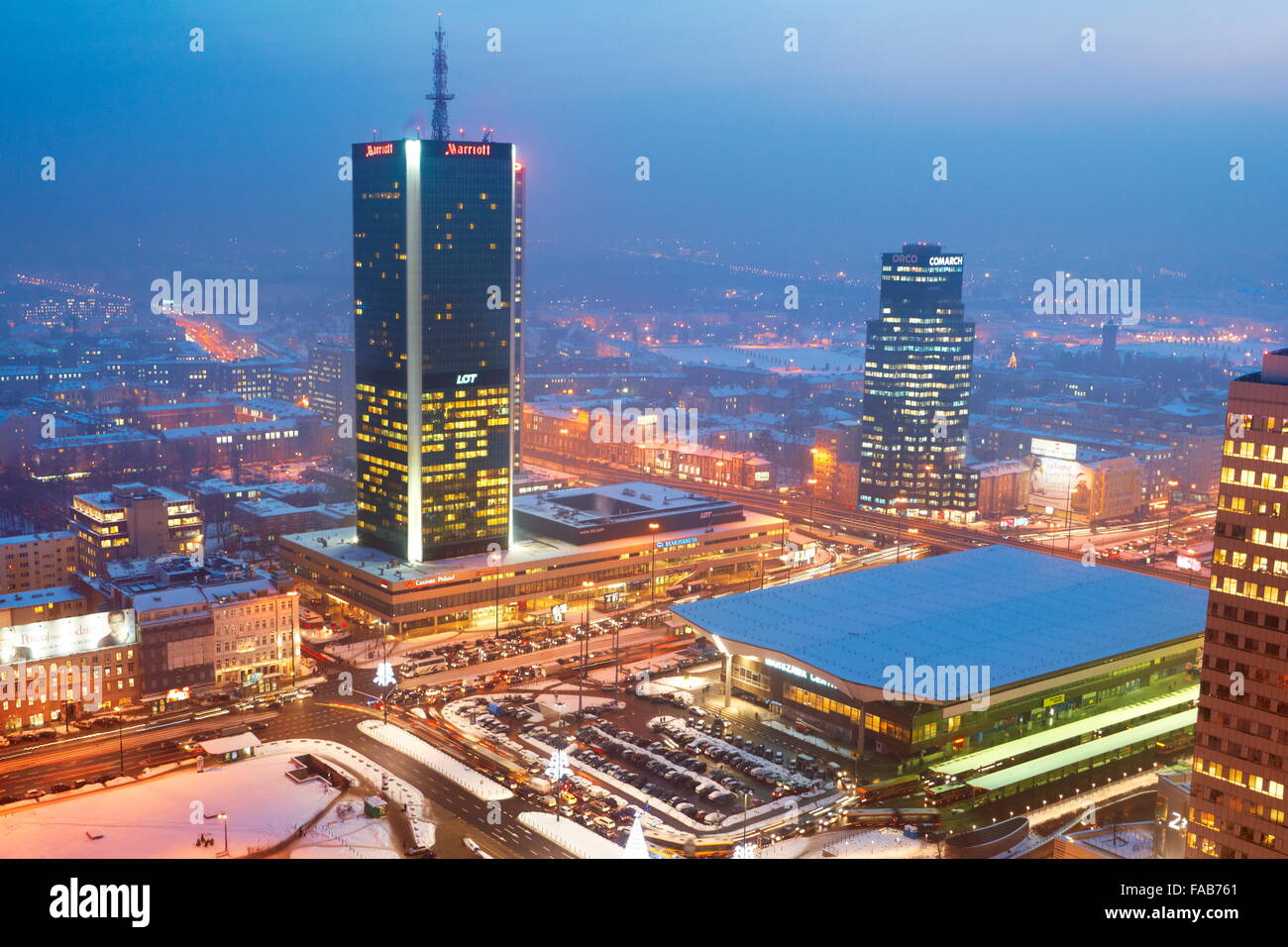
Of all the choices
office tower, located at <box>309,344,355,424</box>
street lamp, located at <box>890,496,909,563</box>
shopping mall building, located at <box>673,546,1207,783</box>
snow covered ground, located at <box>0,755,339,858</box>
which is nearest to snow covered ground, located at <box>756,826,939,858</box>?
shopping mall building, located at <box>673,546,1207,783</box>

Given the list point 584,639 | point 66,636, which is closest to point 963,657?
point 584,639

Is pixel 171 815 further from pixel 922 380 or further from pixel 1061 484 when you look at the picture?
pixel 1061 484

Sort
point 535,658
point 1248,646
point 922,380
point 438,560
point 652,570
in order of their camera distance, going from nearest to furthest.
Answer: point 1248,646, point 535,658, point 438,560, point 652,570, point 922,380

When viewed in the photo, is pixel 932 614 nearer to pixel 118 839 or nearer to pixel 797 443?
pixel 118 839

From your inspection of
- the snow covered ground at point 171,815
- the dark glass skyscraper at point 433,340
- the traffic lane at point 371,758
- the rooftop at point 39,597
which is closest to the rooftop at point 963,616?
the traffic lane at point 371,758

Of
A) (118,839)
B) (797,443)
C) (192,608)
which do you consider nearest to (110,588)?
(192,608)

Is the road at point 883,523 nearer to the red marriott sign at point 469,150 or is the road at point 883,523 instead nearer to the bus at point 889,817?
the bus at point 889,817
